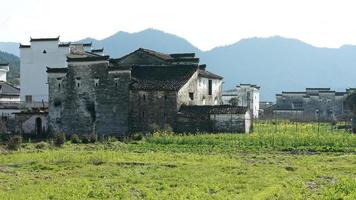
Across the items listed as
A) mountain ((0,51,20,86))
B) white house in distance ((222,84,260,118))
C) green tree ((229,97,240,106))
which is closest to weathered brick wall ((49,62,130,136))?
green tree ((229,97,240,106))

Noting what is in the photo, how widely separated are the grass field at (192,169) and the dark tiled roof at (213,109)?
6.65 metres

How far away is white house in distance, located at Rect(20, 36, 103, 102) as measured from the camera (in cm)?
5866

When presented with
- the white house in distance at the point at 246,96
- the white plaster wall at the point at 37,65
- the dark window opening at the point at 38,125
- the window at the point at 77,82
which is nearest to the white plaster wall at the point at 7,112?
the dark window opening at the point at 38,125

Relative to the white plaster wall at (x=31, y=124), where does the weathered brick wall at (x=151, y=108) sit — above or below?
above

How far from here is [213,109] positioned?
46.0 meters

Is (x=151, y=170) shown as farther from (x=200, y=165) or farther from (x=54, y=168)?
(x=54, y=168)

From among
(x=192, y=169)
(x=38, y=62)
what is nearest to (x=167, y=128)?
(x=38, y=62)

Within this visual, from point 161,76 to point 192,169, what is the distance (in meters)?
25.6

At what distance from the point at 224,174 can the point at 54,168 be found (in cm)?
773

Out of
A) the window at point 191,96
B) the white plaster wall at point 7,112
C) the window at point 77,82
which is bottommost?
the white plaster wall at point 7,112

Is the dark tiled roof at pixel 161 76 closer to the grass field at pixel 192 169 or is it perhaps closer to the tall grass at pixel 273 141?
the tall grass at pixel 273 141

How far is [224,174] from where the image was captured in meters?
22.9

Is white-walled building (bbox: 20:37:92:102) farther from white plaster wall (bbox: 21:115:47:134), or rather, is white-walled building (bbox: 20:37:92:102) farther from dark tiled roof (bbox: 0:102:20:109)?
white plaster wall (bbox: 21:115:47:134)

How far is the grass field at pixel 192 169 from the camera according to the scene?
18828 millimetres
